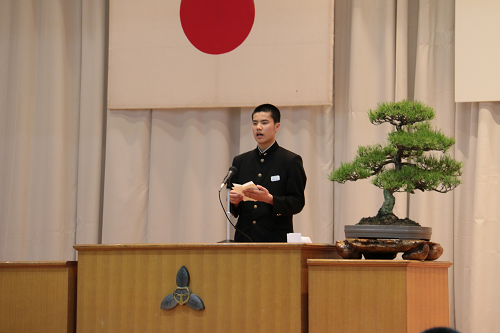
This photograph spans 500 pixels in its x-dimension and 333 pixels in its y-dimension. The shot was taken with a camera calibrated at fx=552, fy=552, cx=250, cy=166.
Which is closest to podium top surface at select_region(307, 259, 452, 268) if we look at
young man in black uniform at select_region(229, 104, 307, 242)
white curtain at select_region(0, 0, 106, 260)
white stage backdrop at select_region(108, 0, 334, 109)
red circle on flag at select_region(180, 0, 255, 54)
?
young man in black uniform at select_region(229, 104, 307, 242)

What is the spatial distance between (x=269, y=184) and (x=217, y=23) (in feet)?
5.10

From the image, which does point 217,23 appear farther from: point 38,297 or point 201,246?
point 38,297

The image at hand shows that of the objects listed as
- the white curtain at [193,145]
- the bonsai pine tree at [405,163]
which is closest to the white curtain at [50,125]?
the white curtain at [193,145]

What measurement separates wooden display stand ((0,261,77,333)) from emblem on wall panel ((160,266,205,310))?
43 centimetres

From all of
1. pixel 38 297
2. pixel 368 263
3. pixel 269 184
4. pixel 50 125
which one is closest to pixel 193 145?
pixel 50 125

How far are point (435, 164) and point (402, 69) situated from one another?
56.1 inches

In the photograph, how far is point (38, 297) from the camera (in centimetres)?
225

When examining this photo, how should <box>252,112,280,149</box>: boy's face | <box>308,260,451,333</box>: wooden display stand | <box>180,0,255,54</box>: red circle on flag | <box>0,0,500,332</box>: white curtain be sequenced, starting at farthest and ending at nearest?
<box>180,0,255,54</box>: red circle on flag, <box>0,0,500,332</box>: white curtain, <box>252,112,280,149</box>: boy's face, <box>308,260,451,333</box>: wooden display stand

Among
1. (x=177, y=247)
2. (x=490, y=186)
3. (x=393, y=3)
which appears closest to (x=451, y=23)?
(x=393, y=3)

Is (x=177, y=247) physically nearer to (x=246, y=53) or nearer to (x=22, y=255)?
(x=246, y=53)

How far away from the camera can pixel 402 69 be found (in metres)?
3.65

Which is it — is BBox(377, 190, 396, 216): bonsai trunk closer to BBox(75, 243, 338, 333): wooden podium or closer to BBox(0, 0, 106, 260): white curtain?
BBox(75, 243, 338, 333): wooden podium

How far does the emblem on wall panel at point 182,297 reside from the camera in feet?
6.85

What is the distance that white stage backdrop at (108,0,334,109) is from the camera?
369 centimetres
